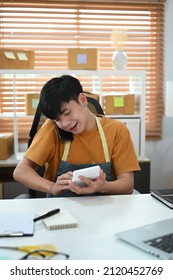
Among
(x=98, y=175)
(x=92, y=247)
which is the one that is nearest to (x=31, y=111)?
(x=98, y=175)

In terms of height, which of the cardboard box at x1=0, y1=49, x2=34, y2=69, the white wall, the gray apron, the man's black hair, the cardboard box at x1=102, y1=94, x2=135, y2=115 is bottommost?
the white wall

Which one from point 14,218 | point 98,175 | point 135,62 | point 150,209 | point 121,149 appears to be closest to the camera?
point 14,218

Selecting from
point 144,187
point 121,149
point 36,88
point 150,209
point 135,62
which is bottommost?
point 144,187

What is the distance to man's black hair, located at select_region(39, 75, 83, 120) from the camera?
1457 millimetres

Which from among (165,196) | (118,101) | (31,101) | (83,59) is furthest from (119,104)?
(165,196)

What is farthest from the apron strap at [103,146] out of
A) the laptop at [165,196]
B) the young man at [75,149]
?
the laptop at [165,196]

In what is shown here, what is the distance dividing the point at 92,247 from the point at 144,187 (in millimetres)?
2022

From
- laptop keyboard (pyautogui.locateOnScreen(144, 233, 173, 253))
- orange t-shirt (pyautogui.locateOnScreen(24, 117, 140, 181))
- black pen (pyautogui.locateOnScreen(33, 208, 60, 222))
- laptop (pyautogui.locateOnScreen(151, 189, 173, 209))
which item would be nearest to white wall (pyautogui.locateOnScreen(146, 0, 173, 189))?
orange t-shirt (pyautogui.locateOnScreen(24, 117, 140, 181))

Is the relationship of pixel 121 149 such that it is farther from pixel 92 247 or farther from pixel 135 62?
pixel 135 62

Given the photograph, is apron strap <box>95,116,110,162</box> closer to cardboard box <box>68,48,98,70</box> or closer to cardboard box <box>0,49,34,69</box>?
cardboard box <box>68,48,98,70</box>

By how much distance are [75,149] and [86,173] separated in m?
0.30

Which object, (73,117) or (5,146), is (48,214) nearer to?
(73,117)

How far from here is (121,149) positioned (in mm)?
1683

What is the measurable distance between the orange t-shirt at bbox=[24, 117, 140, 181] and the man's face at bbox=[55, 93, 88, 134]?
0.09m
